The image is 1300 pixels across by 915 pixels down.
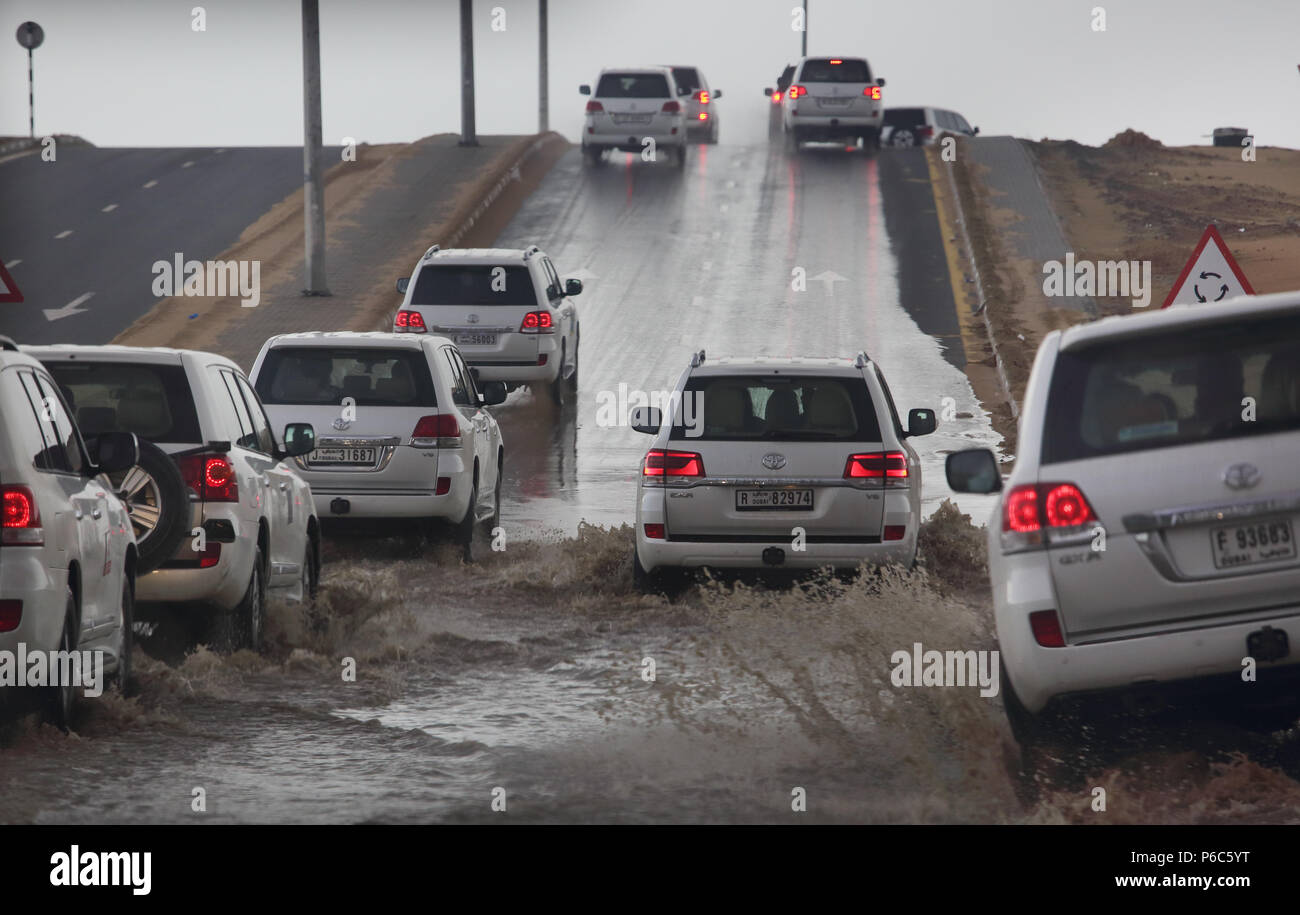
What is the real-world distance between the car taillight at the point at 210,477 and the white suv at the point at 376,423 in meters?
4.07

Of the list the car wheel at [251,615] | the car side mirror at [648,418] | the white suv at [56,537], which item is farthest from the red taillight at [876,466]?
the white suv at [56,537]

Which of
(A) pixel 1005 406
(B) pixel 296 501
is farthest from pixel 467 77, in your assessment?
(B) pixel 296 501

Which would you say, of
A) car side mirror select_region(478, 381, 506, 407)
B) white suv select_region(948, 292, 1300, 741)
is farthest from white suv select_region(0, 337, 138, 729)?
car side mirror select_region(478, 381, 506, 407)

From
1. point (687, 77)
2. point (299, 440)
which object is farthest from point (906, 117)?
point (299, 440)

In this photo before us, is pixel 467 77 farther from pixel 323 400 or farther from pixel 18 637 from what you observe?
pixel 18 637

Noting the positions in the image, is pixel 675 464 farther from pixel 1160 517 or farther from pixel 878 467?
pixel 1160 517

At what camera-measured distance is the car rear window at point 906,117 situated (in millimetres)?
59000

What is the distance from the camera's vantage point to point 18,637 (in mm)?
7539

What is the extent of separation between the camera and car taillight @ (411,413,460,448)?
47.5 ft

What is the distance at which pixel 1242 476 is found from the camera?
22.7 ft

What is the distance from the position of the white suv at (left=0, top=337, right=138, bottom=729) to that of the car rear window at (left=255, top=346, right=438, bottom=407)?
212 inches

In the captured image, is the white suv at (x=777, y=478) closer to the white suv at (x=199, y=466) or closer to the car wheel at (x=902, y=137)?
the white suv at (x=199, y=466)

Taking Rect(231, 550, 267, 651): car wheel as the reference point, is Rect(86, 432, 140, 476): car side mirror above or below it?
above

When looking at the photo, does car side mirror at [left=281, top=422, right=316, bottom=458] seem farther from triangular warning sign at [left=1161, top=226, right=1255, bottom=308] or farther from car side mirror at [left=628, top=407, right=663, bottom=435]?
triangular warning sign at [left=1161, top=226, right=1255, bottom=308]
